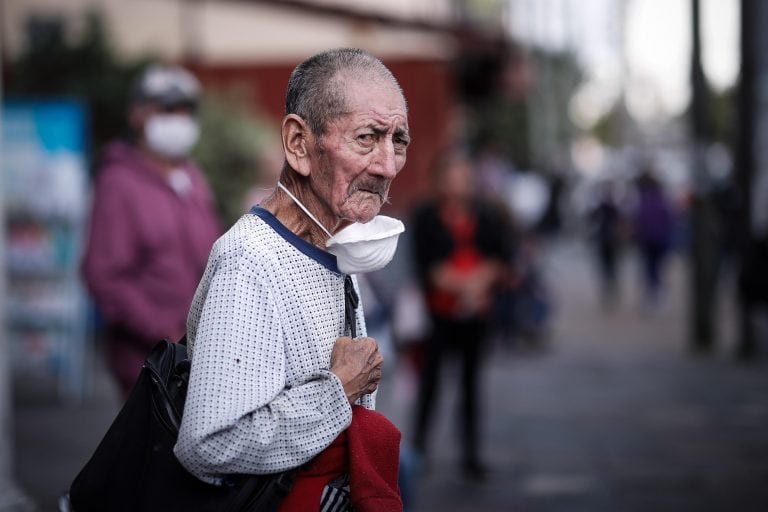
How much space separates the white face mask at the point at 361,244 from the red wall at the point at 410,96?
35.7ft

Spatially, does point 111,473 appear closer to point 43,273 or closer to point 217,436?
point 217,436

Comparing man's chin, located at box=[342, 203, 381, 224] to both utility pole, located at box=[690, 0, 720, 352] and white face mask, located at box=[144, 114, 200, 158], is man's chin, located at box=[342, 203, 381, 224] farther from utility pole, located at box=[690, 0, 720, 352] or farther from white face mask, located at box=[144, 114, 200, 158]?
utility pole, located at box=[690, 0, 720, 352]

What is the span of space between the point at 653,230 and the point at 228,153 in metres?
7.51

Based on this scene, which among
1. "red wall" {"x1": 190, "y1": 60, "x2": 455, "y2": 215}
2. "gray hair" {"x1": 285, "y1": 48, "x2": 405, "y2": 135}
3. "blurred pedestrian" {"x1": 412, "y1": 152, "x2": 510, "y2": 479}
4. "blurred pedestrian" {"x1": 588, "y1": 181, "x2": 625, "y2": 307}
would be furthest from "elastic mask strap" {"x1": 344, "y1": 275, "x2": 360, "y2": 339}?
"blurred pedestrian" {"x1": 588, "y1": 181, "x2": 625, "y2": 307}

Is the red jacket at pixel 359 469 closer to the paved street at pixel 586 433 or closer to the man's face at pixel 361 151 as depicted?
the man's face at pixel 361 151

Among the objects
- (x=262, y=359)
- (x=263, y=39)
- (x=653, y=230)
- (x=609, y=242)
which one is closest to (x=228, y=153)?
(x=263, y=39)

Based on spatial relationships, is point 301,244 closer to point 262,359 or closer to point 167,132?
point 262,359

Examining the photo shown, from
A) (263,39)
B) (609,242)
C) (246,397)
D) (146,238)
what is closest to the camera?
(246,397)

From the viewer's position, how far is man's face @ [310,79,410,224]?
2357 millimetres

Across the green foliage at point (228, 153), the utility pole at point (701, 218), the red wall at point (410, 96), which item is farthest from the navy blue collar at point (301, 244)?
the red wall at point (410, 96)

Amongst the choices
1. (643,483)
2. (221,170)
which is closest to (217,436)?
(643,483)

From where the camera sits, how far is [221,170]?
11414 millimetres

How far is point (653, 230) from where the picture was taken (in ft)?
54.8

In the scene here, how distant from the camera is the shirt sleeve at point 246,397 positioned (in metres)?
2.18
